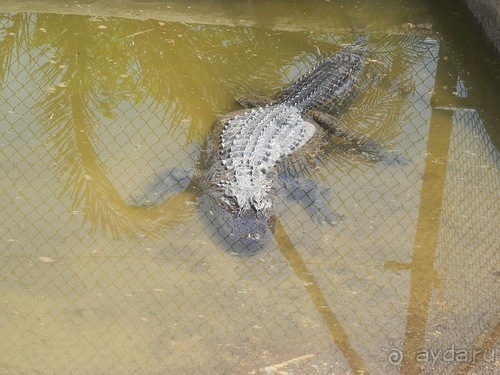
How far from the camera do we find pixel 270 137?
18.1 feet

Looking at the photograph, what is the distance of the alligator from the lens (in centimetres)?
470

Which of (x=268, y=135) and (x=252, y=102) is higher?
(x=252, y=102)

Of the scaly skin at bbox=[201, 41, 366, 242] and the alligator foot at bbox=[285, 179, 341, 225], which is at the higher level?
the scaly skin at bbox=[201, 41, 366, 242]

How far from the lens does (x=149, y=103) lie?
18.9 ft

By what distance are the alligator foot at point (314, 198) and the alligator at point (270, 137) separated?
0.14 metres

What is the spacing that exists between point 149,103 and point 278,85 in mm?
1098

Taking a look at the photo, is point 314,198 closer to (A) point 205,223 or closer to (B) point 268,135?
(A) point 205,223

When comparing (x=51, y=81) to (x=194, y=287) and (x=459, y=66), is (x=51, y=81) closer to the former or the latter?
(x=194, y=287)

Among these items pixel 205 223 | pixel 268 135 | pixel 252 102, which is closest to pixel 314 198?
pixel 205 223

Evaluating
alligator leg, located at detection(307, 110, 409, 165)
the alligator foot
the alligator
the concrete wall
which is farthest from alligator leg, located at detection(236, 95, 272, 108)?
the concrete wall

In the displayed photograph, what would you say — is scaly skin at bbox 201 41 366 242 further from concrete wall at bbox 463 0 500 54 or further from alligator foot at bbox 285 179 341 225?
concrete wall at bbox 463 0 500 54

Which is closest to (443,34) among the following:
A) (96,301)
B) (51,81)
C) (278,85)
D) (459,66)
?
(459,66)

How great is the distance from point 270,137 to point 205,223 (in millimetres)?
1170

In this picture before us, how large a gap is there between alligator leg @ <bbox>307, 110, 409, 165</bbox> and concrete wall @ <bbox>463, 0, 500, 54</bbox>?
1687mm
